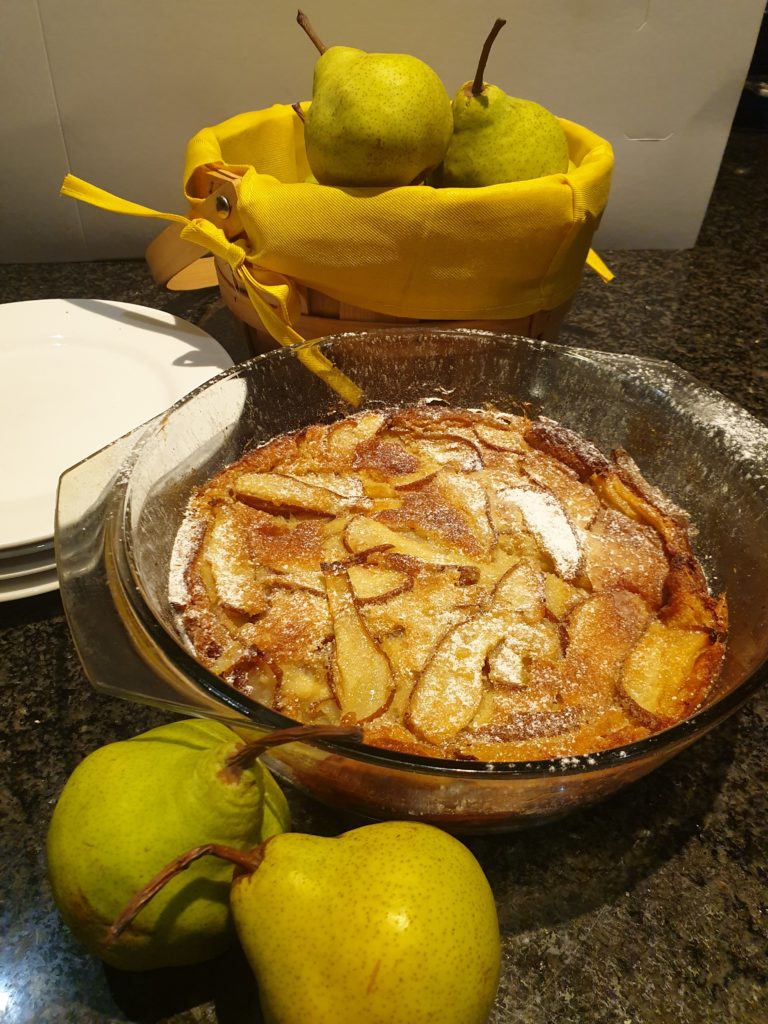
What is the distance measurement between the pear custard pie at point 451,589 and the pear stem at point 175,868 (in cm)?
18

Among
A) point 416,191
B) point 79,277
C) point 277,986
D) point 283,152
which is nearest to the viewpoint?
point 277,986

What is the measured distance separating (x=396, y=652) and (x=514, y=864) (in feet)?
0.79

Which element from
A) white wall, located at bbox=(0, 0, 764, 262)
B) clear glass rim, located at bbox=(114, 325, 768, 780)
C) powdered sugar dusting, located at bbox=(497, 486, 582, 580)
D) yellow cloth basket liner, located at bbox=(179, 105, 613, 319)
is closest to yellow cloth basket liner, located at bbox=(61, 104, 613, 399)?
yellow cloth basket liner, located at bbox=(179, 105, 613, 319)

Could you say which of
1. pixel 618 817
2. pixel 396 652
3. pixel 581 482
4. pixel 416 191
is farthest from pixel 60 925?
pixel 416 191

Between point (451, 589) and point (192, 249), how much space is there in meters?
0.81

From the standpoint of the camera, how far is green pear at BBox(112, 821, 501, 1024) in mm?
539

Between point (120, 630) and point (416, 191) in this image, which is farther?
point (416, 191)

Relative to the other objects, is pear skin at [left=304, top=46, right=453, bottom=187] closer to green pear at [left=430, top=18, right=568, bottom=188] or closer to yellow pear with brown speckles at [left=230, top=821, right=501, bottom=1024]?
green pear at [left=430, top=18, right=568, bottom=188]

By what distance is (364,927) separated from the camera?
1.81 feet

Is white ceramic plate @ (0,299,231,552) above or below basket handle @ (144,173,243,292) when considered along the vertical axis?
below

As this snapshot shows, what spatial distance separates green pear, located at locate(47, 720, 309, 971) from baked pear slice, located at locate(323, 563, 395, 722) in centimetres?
17

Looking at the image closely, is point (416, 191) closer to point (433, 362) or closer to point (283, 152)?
point (433, 362)

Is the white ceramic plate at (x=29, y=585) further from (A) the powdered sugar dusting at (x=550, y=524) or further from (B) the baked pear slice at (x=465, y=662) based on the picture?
(A) the powdered sugar dusting at (x=550, y=524)

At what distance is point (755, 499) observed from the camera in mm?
952
